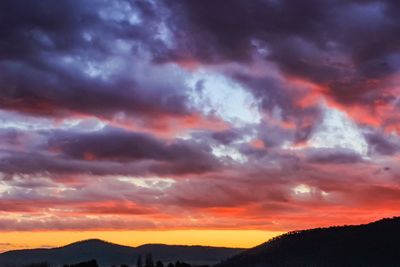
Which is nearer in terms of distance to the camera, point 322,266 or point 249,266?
point 322,266

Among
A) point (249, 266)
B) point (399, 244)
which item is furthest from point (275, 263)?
point (399, 244)

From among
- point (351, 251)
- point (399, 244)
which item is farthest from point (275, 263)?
point (399, 244)

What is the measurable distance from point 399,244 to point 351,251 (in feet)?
49.5

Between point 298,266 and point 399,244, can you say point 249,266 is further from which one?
point 399,244

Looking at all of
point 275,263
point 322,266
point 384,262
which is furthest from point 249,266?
point 384,262

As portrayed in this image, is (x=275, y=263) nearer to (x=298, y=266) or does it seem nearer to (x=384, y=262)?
(x=298, y=266)

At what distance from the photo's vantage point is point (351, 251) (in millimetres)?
198000

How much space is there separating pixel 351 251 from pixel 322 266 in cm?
1755

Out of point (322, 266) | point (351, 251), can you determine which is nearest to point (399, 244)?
point (351, 251)

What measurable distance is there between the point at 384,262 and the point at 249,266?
40.1m

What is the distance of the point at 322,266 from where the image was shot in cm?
18462

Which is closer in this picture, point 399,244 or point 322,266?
point 322,266

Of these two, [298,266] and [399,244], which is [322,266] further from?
[399,244]

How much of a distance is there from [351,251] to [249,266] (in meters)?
31.0
